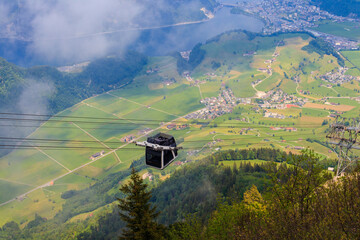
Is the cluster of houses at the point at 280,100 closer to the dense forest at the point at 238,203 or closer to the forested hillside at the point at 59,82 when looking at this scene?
the dense forest at the point at 238,203

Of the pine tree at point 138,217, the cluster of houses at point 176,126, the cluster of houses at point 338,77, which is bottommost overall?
the cluster of houses at point 176,126

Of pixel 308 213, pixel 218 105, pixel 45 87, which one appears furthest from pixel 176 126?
pixel 308 213

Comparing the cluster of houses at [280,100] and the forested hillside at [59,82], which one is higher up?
the forested hillside at [59,82]

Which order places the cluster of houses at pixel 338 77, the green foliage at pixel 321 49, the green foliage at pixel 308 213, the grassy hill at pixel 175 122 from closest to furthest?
the green foliage at pixel 308 213
the grassy hill at pixel 175 122
the cluster of houses at pixel 338 77
the green foliage at pixel 321 49

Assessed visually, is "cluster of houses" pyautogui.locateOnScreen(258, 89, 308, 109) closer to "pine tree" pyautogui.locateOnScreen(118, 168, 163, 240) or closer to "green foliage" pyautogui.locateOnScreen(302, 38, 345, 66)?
"green foliage" pyautogui.locateOnScreen(302, 38, 345, 66)

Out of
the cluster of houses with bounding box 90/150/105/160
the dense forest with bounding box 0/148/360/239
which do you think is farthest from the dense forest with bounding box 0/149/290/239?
the cluster of houses with bounding box 90/150/105/160

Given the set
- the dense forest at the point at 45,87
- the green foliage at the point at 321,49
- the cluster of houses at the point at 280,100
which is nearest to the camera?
the cluster of houses at the point at 280,100

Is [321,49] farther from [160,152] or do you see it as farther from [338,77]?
[160,152]

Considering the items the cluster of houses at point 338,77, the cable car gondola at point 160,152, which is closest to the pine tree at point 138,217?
the cable car gondola at point 160,152

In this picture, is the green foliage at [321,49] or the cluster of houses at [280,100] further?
the green foliage at [321,49]
